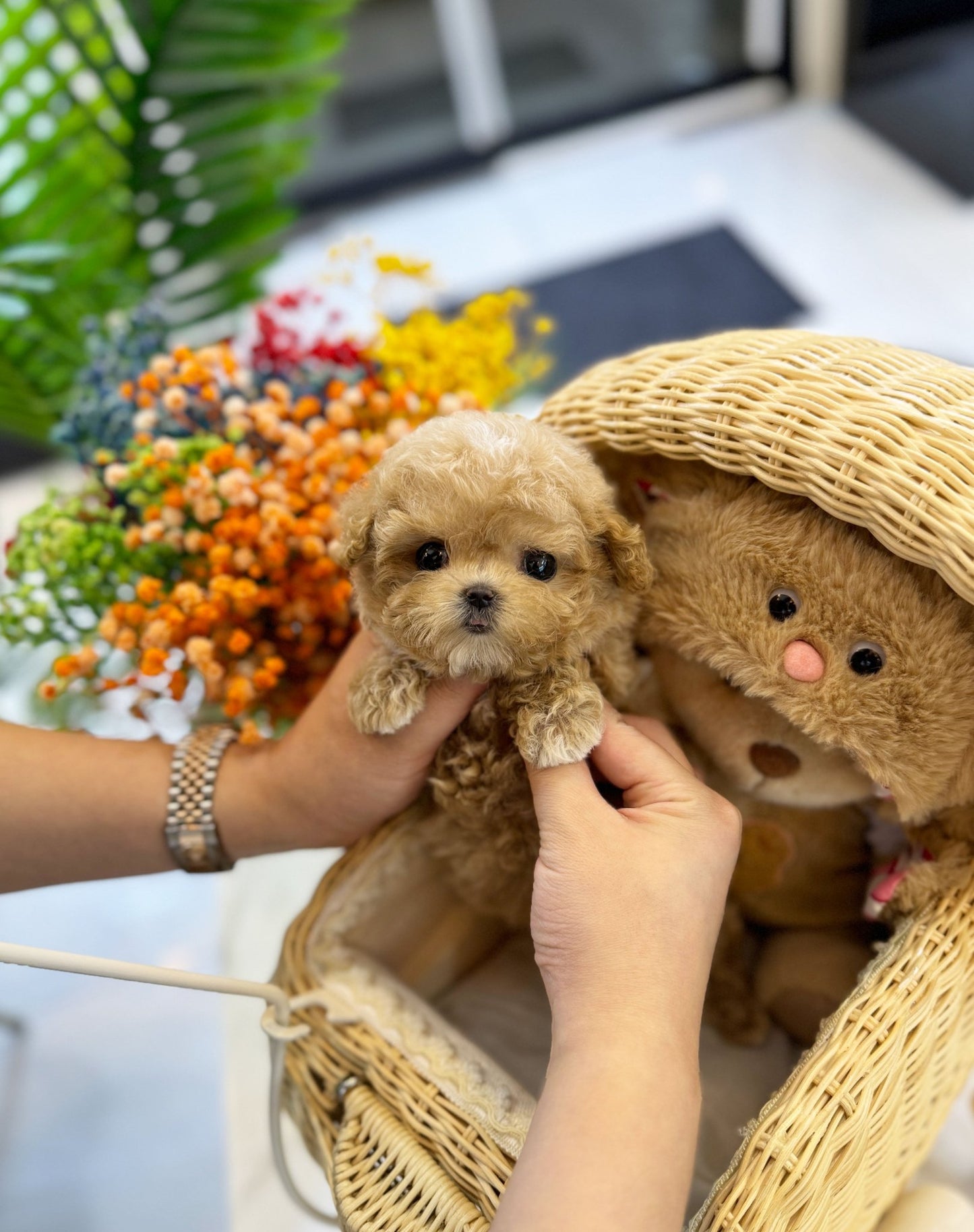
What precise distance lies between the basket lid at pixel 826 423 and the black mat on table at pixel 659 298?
56.9 inches

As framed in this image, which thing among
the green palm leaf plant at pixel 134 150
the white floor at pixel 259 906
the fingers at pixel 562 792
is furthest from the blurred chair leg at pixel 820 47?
the fingers at pixel 562 792

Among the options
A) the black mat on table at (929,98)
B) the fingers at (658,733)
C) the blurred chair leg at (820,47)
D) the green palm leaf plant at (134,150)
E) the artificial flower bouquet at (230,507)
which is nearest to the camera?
the fingers at (658,733)

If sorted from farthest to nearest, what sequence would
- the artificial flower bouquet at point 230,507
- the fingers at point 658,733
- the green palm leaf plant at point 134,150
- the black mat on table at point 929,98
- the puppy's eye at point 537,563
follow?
the black mat on table at point 929,98 < the green palm leaf plant at point 134,150 < the artificial flower bouquet at point 230,507 < the fingers at point 658,733 < the puppy's eye at point 537,563

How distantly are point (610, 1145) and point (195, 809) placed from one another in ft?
1.62

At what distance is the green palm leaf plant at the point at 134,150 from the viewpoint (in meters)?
1.44

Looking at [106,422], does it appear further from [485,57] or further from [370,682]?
[485,57]

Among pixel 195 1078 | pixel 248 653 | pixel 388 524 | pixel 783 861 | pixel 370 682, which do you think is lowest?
pixel 195 1078

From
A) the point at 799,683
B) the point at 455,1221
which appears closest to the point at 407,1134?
the point at 455,1221

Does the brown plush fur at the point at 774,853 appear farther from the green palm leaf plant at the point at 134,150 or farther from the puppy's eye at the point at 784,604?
the green palm leaf plant at the point at 134,150

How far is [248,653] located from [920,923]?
70cm

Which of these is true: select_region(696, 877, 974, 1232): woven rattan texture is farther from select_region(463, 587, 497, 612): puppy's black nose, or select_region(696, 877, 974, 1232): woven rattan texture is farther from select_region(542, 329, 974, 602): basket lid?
select_region(463, 587, 497, 612): puppy's black nose

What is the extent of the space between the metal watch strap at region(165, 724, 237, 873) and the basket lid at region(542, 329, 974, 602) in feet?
1.57

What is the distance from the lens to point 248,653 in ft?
3.41

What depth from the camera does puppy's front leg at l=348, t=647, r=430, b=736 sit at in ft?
2.55
